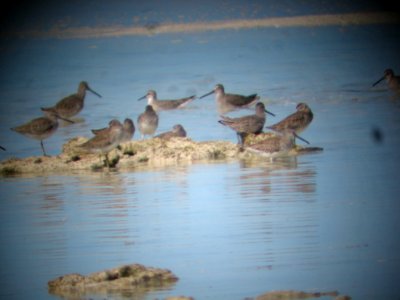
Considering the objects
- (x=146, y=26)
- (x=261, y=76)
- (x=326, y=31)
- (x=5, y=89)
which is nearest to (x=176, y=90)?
(x=261, y=76)

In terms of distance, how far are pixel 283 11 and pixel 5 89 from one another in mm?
12725

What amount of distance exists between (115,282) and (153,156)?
5509 mm

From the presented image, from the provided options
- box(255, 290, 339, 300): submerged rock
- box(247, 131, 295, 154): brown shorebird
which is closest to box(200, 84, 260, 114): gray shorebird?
box(247, 131, 295, 154): brown shorebird

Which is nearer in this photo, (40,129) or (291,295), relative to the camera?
(291,295)

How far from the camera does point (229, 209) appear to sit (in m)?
9.49

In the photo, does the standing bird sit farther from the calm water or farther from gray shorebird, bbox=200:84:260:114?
gray shorebird, bbox=200:84:260:114

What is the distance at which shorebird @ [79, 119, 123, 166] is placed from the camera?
496 inches

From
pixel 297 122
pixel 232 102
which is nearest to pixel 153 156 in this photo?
pixel 297 122

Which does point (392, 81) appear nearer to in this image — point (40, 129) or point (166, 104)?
point (166, 104)

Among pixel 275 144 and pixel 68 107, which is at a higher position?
pixel 68 107

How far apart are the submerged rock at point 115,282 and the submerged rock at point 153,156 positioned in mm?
4974

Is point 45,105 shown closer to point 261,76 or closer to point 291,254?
point 261,76

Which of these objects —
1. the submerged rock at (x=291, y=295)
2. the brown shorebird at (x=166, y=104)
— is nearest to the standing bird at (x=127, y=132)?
the brown shorebird at (x=166, y=104)

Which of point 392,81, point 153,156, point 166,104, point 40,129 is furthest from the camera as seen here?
point 392,81
